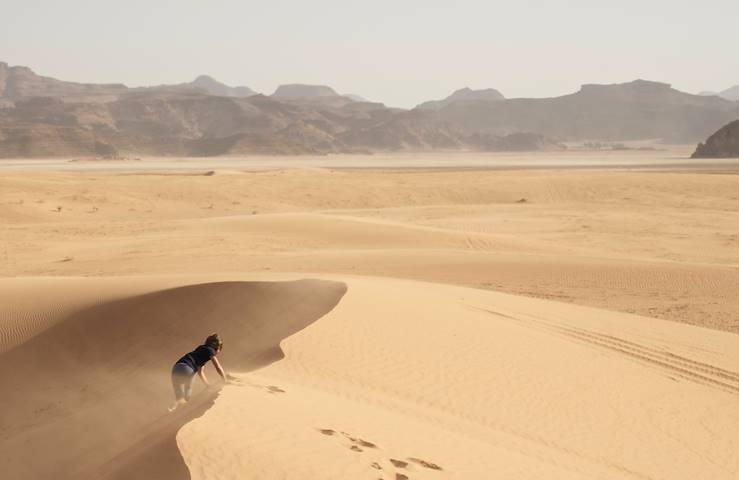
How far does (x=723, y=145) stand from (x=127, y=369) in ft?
289

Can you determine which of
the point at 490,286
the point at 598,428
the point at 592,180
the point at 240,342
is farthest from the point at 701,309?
the point at 592,180

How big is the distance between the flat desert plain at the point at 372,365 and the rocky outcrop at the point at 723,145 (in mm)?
70444

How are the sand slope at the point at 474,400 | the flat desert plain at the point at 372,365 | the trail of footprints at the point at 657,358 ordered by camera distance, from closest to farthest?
1. the sand slope at the point at 474,400
2. the flat desert plain at the point at 372,365
3. the trail of footprints at the point at 657,358

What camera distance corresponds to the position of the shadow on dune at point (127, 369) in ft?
19.5

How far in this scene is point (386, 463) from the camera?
5.84m

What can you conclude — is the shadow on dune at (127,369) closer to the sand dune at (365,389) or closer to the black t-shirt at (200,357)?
the sand dune at (365,389)

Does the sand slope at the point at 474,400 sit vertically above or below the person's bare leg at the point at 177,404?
below

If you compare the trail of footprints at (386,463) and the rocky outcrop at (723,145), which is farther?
the rocky outcrop at (723,145)

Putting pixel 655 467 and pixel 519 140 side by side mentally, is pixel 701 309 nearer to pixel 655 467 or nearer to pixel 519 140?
pixel 655 467

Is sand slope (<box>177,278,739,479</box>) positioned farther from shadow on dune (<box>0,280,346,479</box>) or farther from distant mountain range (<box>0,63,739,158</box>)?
distant mountain range (<box>0,63,739,158</box>)

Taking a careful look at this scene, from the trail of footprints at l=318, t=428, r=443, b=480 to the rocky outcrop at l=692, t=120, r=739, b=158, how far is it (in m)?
86.9

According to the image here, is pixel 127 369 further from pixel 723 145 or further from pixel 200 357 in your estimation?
pixel 723 145

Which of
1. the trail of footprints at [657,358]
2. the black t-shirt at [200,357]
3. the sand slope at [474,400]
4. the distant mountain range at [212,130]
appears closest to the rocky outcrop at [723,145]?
the distant mountain range at [212,130]

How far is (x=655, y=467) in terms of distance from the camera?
728 centimetres
